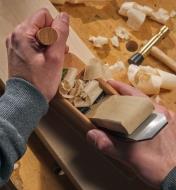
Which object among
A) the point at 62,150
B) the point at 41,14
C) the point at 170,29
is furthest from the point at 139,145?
the point at 170,29

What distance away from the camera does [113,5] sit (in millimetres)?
1162

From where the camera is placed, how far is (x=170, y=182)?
2.51 ft

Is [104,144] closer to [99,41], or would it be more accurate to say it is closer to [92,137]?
[92,137]

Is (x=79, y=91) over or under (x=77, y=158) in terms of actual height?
over

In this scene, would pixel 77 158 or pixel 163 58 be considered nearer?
pixel 77 158

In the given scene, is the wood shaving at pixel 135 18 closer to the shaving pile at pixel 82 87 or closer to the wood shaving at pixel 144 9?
the wood shaving at pixel 144 9

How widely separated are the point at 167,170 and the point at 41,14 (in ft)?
1.25

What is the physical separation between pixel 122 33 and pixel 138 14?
0.07 metres

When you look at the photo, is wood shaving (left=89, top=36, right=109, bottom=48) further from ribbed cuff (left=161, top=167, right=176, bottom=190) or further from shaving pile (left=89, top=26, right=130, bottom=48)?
ribbed cuff (left=161, top=167, right=176, bottom=190)

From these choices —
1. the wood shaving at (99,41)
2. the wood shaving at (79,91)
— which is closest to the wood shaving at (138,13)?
the wood shaving at (99,41)

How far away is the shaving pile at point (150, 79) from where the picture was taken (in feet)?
3.28

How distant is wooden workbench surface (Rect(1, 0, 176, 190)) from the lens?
34.1 inches

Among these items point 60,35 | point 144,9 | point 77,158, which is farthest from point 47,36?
point 144,9

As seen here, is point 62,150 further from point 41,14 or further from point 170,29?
point 170,29
